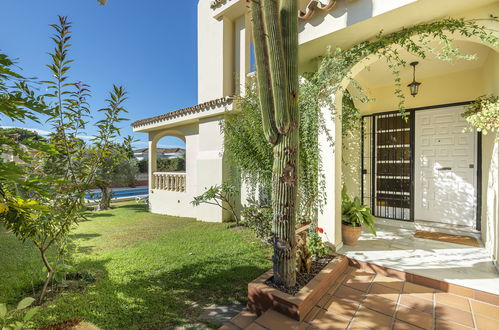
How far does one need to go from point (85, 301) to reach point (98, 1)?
4.76m

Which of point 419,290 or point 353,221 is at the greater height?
point 353,221

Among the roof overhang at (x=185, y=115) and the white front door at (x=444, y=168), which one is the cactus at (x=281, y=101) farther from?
the white front door at (x=444, y=168)

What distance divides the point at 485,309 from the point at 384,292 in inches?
48.4

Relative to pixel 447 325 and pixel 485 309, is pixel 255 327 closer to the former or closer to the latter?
pixel 447 325

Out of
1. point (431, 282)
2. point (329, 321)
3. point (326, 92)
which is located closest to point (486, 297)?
point (431, 282)

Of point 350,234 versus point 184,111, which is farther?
point 184,111

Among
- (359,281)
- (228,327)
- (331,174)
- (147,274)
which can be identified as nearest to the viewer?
(228,327)

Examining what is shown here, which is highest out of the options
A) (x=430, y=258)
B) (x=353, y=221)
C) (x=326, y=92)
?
(x=326, y=92)

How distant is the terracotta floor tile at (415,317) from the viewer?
2.80 m

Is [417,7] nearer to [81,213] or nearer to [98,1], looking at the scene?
[98,1]

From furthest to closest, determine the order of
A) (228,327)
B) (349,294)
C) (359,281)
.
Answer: (359,281), (349,294), (228,327)

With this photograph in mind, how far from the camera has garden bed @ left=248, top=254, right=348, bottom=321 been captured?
2.88 metres

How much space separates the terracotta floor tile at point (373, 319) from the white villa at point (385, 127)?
1871mm

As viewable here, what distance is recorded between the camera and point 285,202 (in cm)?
317
